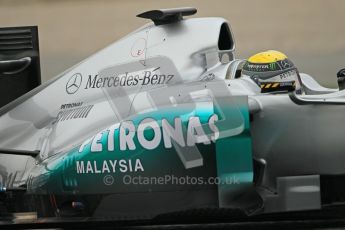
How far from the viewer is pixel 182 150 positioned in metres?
4.76

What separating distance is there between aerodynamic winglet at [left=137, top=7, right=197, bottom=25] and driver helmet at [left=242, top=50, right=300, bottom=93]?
70cm

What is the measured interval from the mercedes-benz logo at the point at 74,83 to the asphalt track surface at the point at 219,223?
98 cm

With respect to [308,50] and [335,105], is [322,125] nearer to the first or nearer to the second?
[335,105]

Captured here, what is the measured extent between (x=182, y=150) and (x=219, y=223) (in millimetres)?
1360

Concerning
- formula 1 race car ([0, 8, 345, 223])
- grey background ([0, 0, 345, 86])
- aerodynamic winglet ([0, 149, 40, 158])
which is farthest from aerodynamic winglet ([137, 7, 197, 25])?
grey background ([0, 0, 345, 86])

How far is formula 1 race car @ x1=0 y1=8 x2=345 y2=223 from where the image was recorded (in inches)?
187

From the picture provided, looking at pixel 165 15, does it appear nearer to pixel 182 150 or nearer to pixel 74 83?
pixel 74 83

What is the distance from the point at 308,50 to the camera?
1015 cm

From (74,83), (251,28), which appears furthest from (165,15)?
(251,28)

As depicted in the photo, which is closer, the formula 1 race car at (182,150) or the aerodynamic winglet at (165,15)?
the formula 1 race car at (182,150)

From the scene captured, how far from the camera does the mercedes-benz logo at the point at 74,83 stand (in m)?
5.59
